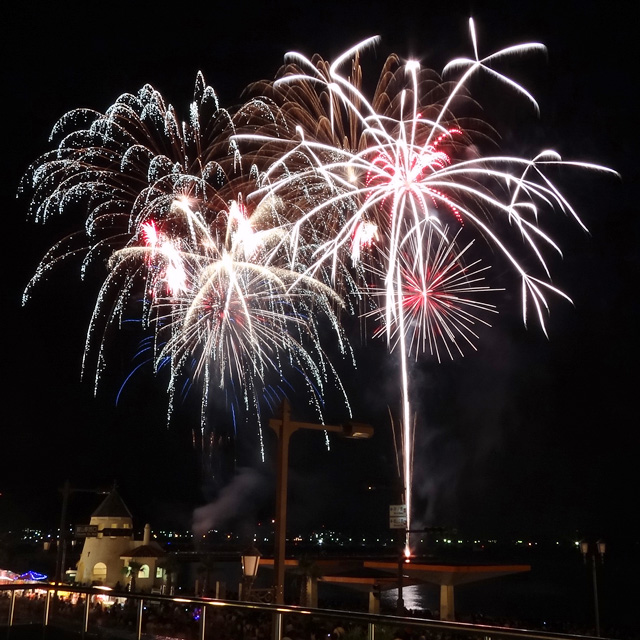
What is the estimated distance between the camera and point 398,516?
65.8 ft

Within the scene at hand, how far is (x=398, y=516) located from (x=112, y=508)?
109ft

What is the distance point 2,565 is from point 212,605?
60164 millimetres

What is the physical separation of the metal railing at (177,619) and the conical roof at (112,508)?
128 ft

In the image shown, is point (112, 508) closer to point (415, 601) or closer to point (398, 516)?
point (398, 516)

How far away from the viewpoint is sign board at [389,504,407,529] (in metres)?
19.8

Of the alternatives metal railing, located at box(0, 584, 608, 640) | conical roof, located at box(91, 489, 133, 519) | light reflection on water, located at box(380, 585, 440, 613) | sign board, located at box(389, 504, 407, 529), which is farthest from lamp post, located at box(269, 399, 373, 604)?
light reflection on water, located at box(380, 585, 440, 613)

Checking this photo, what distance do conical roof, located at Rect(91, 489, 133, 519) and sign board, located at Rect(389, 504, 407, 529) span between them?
32.4 metres

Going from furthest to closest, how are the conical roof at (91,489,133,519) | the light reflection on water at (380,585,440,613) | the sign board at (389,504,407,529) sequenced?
1. the light reflection on water at (380,585,440,613)
2. the conical roof at (91,489,133,519)
3. the sign board at (389,504,407,529)

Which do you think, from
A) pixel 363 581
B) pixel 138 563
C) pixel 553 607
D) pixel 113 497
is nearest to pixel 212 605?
pixel 363 581

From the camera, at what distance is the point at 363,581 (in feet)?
96.1

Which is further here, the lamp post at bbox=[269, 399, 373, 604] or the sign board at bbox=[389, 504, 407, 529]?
the sign board at bbox=[389, 504, 407, 529]

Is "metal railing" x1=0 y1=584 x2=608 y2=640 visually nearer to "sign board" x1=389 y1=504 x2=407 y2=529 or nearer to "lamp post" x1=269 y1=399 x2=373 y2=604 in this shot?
"lamp post" x1=269 y1=399 x2=373 y2=604

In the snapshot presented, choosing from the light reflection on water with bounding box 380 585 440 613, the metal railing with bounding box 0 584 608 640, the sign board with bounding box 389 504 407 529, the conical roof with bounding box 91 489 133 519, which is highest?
the conical roof with bounding box 91 489 133 519

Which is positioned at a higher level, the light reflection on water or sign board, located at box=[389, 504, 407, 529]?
sign board, located at box=[389, 504, 407, 529]
